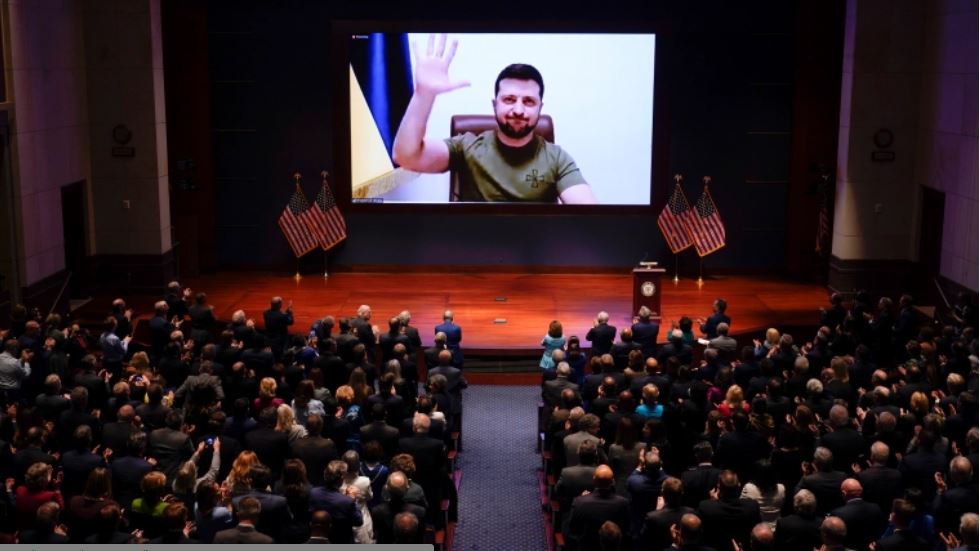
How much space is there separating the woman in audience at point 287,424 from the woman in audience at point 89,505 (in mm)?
1536

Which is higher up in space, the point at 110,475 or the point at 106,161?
the point at 106,161

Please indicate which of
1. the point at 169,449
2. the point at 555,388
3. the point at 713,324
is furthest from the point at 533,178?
the point at 169,449

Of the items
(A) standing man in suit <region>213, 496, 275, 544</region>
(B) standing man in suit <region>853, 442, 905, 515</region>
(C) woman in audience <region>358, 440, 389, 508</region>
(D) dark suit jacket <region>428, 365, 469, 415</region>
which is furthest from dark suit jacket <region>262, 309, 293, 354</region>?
(B) standing man in suit <region>853, 442, 905, 515</region>

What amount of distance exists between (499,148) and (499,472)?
743cm

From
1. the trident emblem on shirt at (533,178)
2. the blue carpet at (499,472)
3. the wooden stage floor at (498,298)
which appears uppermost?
the trident emblem on shirt at (533,178)

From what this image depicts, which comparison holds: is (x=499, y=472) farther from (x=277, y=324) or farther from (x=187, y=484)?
(x=187, y=484)

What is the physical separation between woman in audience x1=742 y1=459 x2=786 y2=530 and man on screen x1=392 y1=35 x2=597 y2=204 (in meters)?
10.3

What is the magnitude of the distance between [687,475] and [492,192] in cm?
1029

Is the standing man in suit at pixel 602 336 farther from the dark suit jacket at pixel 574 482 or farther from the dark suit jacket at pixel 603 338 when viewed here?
the dark suit jacket at pixel 574 482

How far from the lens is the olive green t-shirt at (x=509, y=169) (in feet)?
57.5

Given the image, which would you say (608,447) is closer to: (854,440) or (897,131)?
(854,440)

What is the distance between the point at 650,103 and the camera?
17.6m

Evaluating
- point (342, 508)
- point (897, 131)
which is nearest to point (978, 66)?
point (897, 131)

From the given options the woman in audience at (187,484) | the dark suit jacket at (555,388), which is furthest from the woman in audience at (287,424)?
the dark suit jacket at (555,388)
